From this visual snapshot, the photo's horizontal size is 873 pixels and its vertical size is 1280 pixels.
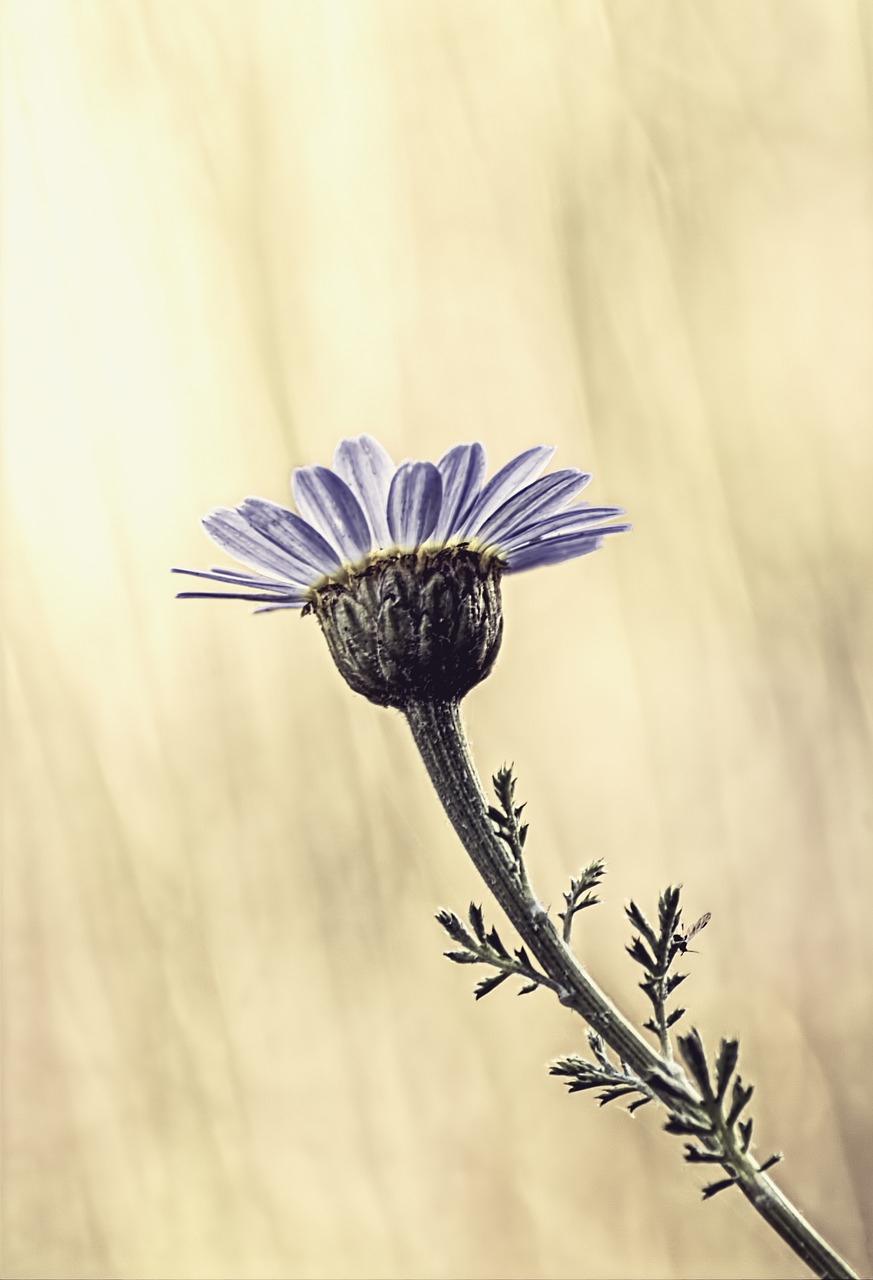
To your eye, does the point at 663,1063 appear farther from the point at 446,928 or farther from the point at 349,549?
the point at 349,549

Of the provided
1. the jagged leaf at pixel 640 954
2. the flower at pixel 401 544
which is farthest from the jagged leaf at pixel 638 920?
the flower at pixel 401 544

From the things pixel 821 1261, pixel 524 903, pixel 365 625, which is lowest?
pixel 821 1261

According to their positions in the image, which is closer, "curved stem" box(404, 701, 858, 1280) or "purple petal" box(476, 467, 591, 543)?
"curved stem" box(404, 701, 858, 1280)

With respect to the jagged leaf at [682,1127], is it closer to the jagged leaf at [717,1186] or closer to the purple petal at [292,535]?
the jagged leaf at [717,1186]

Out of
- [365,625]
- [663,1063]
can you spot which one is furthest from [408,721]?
[663,1063]

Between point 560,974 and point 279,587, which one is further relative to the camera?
point 279,587

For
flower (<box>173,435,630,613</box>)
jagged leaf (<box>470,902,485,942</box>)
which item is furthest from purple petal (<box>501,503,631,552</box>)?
jagged leaf (<box>470,902,485,942</box>)

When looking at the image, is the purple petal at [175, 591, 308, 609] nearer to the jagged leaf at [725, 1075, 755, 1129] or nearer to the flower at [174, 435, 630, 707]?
the flower at [174, 435, 630, 707]
